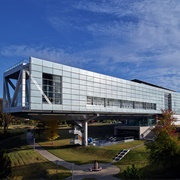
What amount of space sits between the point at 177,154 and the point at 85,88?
2319 centimetres

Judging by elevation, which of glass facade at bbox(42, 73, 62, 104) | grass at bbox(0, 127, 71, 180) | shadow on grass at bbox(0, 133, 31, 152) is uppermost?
glass facade at bbox(42, 73, 62, 104)

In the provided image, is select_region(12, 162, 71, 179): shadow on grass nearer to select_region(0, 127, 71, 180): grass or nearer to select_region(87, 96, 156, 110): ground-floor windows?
select_region(0, 127, 71, 180): grass

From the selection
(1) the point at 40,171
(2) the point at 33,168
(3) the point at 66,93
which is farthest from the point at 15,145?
(1) the point at 40,171

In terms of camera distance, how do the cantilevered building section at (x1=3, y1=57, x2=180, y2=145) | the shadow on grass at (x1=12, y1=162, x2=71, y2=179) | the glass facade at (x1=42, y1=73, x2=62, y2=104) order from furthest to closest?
the glass facade at (x1=42, y1=73, x2=62, y2=104), the cantilevered building section at (x1=3, y1=57, x2=180, y2=145), the shadow on grass at (x1=12, y1=162, x2=71, y2=179)

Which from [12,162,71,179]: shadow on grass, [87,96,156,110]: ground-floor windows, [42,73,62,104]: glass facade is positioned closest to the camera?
[12,162,71,179]: shadow on grass

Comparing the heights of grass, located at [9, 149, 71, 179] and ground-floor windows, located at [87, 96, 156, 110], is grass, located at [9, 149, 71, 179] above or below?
below

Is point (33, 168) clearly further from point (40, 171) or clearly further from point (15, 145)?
point (15, 145)

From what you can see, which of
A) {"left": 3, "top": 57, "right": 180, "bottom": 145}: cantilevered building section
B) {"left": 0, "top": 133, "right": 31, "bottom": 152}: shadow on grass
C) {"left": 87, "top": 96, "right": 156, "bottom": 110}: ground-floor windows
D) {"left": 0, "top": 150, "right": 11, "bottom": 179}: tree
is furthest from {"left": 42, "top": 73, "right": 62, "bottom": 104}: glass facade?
{"left": 0, "top": 150, "right": 11, "bottom": 179}: tree

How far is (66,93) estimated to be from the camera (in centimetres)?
A: 3869

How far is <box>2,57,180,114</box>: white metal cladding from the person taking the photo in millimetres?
34469

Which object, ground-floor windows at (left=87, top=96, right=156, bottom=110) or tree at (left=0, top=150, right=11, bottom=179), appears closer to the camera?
tree at (left=0, top=150, right=11, bottom=179)

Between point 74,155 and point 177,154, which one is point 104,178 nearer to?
point 177,154

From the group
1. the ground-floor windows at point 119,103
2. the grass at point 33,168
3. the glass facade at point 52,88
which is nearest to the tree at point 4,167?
the grass at point 33,168

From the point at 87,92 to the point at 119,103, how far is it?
11430 mm
